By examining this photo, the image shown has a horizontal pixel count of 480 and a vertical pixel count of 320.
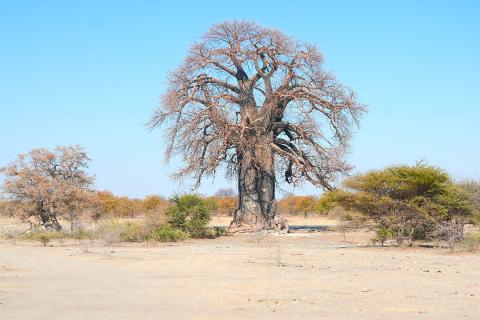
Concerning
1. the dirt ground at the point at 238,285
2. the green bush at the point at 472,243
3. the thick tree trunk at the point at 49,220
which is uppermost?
the thick tree trunk at the point at 49,220

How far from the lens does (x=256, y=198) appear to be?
113 feet

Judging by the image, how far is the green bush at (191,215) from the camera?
102ft

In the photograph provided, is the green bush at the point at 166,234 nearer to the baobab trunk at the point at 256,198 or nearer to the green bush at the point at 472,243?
the baobab trunk at the point at 256,198

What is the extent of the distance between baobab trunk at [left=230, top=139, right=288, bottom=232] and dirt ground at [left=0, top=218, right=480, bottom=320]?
12.2 meters

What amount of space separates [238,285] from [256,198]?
816 inches

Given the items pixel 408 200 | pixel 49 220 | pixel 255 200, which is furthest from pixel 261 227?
pixel 408 200

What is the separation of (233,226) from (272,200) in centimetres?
245

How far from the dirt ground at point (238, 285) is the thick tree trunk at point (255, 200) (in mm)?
12190

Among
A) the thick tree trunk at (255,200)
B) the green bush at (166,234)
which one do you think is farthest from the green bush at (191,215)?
the thick tree trunk at (255,200)

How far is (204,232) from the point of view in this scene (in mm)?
31484

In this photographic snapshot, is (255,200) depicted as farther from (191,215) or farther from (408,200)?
(408,200)

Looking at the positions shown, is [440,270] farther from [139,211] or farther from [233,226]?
[139,211]

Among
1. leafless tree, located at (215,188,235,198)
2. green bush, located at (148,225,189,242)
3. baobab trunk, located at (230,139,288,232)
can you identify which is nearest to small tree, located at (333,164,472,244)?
green bush, located at (148,225,189,242)

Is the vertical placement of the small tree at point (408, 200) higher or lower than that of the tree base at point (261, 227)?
higher
